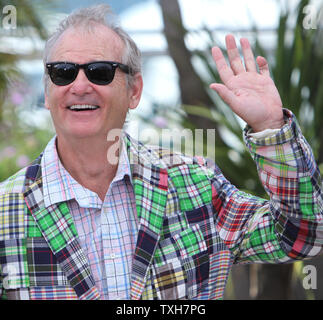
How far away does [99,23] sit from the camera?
1618mm

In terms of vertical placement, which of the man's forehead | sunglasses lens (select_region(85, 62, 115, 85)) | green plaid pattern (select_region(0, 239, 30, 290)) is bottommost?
green plaid pattern (select_region(0, 239, 30, 290))

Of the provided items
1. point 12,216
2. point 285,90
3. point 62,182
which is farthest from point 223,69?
point 285,90

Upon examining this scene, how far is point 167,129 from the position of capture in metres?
3.26

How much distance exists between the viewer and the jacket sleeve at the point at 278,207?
4.27 feet

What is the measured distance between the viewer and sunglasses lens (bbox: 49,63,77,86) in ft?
4.94

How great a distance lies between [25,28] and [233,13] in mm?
1647

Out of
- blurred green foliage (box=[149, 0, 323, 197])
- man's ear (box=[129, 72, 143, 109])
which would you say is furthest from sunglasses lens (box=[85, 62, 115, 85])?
blurred green foliage (box=[149, 0, 323, 197])

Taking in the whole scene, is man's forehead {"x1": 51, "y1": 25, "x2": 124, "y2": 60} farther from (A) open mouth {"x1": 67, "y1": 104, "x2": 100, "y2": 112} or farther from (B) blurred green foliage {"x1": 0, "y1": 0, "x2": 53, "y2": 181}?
(B) blurred green foliage {"x1": 0, "y1": 0, "x2": 53, "y2": 181}

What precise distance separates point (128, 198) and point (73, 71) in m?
0.44

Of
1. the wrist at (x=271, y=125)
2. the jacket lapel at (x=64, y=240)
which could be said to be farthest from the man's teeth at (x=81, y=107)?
the wrist at (x=271, y=125)

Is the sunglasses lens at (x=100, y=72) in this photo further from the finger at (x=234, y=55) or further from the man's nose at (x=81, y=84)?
the finger at (x=234, y=55)
